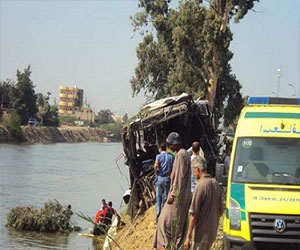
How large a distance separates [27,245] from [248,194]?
651 inches

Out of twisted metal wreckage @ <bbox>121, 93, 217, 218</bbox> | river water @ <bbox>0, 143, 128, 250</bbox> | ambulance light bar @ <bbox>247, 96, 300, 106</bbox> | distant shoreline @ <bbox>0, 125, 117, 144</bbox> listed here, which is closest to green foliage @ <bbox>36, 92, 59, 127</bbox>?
distant shoreline @ <bbox>0, 125, 117, 144</bbox>

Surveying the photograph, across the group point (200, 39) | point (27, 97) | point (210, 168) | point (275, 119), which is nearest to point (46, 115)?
point (27, 97)

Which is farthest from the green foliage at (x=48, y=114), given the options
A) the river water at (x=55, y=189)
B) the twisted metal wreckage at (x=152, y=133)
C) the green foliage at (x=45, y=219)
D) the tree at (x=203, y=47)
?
the twisted metal wreckage at (x=152, y=133)

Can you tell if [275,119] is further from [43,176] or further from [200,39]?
[43,176]

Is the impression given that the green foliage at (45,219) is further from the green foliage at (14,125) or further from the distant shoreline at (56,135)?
the distant shoreline at (56,135)

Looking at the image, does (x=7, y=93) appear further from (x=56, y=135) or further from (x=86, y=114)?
(x=86, y=114)

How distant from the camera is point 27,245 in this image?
23.5 metres

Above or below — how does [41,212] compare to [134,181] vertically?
below

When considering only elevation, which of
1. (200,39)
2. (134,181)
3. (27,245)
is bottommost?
(27,245)

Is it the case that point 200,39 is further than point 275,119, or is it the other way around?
point 200,39

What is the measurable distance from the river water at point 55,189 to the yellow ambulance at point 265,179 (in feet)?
44.7

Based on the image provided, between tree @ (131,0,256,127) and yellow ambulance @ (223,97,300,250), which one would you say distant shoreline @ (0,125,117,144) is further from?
yellow ambulance @ (223,97,300,250)

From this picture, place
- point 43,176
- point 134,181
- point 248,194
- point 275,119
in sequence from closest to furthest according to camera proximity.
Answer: point 248,194
point 275,119
point 134,181
point 43,176

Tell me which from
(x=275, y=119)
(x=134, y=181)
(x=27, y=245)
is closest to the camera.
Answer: (x=275, y=119)
